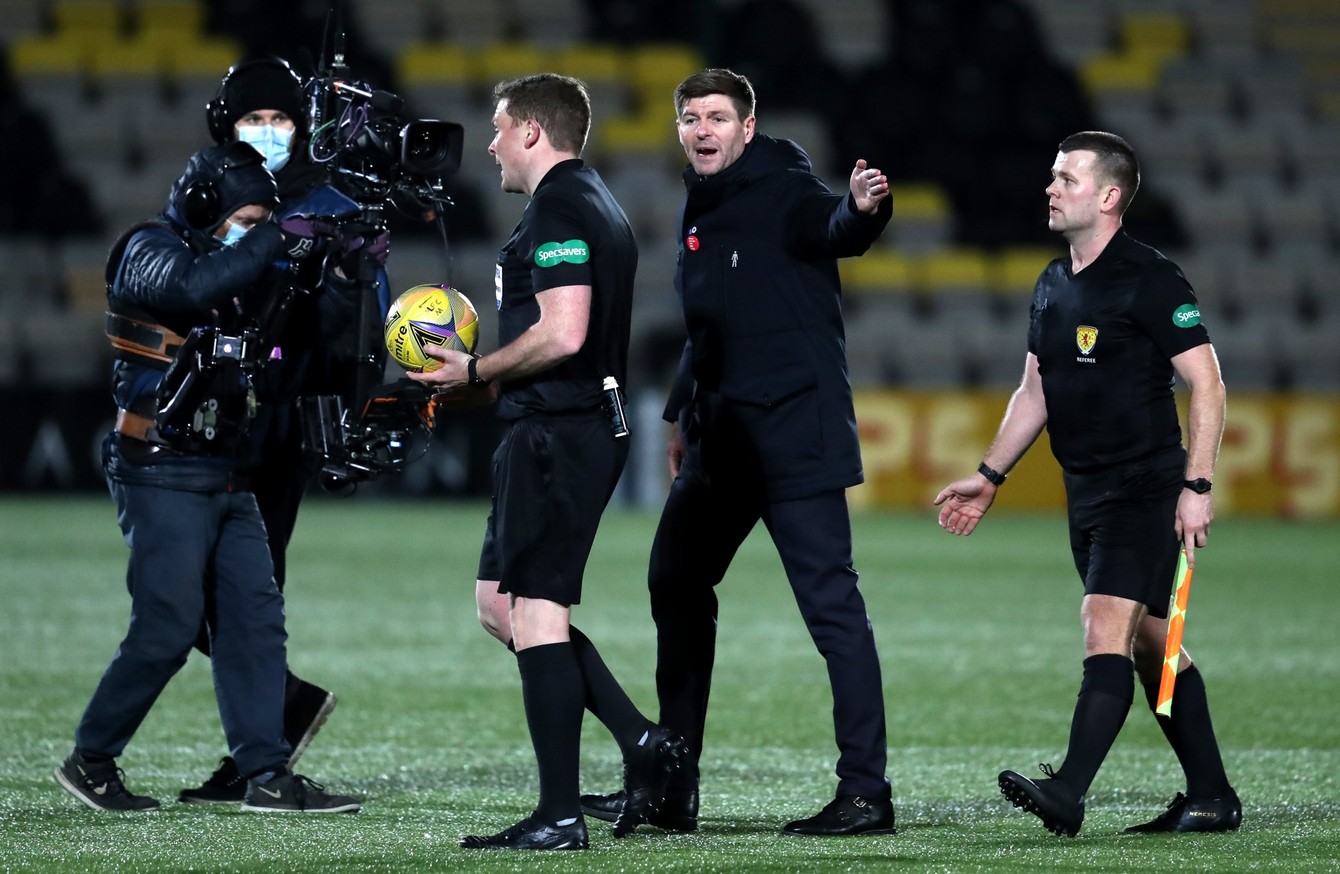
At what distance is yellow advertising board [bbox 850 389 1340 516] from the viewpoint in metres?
18.1

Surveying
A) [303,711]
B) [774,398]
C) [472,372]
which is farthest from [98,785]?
[774,398]

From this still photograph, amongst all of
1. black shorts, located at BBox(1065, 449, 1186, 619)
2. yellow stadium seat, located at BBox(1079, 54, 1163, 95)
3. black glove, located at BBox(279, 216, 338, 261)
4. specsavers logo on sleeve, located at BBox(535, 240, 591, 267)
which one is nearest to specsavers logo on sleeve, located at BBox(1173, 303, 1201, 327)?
black shorts, located at BBox(1065, 449, 1186, 619)

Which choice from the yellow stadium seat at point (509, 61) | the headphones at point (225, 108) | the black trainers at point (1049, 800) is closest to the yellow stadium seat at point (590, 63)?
the yellow stadium seat at point (509, 61)

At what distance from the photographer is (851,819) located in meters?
5.23

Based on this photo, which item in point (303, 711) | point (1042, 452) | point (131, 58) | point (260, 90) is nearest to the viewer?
point (260, 90)

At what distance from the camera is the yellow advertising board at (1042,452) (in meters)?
18.1

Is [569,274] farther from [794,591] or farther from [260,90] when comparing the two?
[260,90]

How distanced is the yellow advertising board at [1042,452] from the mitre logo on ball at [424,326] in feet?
42.1

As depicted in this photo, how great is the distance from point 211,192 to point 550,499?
5.05 feet

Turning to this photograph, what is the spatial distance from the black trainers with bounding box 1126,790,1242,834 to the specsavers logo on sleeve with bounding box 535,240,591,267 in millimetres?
2254

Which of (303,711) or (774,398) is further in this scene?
(303,711)

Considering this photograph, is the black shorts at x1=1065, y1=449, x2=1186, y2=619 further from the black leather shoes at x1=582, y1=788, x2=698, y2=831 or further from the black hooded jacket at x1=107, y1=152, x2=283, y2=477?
the black hooded jacket at x1=107, y1=152, x2=283, y2=477

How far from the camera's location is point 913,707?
8102 millimetres

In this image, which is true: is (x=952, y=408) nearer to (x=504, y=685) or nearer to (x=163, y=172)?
(x=163, y=172)
